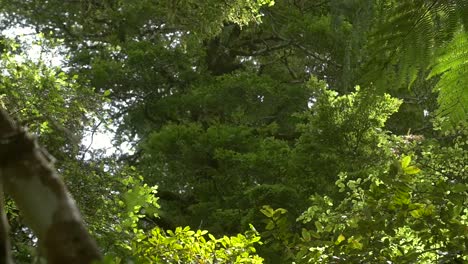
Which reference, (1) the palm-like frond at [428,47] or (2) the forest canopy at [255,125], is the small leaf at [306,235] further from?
(1) the palm-like frond at [428,47]

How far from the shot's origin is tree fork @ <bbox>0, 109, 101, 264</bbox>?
0.91m

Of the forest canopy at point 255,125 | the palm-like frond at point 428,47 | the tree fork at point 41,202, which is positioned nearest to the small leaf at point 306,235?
the forest canopy at point 255,125

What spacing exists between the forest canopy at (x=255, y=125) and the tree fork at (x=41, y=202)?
6 centimetres

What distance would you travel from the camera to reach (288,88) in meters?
12.9

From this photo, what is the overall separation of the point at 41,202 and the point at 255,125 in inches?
499

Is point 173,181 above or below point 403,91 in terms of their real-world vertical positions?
below

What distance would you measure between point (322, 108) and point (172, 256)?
485 cm

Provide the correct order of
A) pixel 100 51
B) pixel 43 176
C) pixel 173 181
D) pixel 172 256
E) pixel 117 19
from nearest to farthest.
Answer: pixel 43 176 → pixel 172 256 → pixel 173 181 → pixel 117 19 → pixel 100 51

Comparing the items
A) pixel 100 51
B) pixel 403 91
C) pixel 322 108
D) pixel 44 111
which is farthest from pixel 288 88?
pixel 44 111

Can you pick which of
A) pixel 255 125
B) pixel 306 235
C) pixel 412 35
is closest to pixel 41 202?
pixel 306 235

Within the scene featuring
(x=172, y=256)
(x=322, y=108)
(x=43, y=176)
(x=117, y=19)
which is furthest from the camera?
(x=117, y=19)

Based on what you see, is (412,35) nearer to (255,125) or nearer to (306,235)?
(306,235)

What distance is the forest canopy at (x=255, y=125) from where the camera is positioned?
3533 millimetres

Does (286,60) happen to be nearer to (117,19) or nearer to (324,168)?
(117,19)
